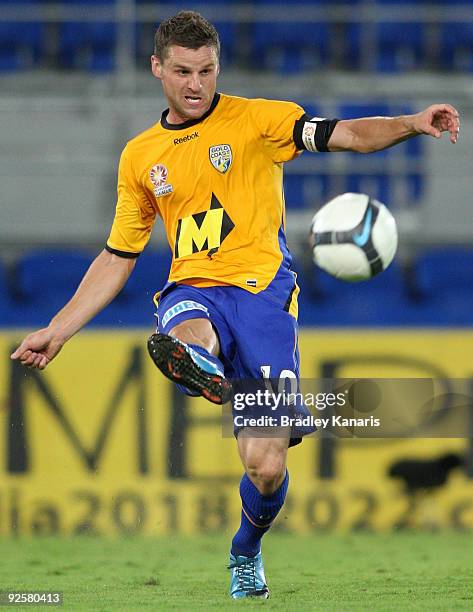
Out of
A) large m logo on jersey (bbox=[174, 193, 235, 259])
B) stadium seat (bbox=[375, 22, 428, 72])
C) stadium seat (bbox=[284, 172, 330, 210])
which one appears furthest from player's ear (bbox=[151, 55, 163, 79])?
stadium seat (bbox=[375, 22, 428, 72])

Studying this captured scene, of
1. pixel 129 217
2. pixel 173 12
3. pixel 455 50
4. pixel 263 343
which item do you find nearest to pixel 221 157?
pixel 129 217

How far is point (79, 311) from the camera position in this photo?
4980 mm

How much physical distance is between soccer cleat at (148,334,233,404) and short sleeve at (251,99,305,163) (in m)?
0.97

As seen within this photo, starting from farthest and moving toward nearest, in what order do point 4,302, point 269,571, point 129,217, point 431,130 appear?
point 4,302, point 269,571, point 129,217, point 431,130

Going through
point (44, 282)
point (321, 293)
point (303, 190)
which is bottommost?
point (321, 293)

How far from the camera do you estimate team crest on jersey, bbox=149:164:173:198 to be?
16.1ft

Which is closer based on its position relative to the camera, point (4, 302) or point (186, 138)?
point (186, 138)

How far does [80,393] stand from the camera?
8227 mm

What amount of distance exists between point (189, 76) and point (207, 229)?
62 centimetres

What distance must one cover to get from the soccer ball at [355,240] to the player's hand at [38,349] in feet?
3.71

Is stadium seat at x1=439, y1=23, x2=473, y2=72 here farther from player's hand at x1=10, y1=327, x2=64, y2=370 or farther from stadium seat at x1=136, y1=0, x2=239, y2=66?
player's hand at x1=10, y1=327, x2=64, y2=370

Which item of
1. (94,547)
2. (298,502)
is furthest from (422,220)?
(94,547)

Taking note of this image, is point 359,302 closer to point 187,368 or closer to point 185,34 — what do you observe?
point 185,34

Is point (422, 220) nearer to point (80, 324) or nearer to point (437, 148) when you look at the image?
point (437, 148)
